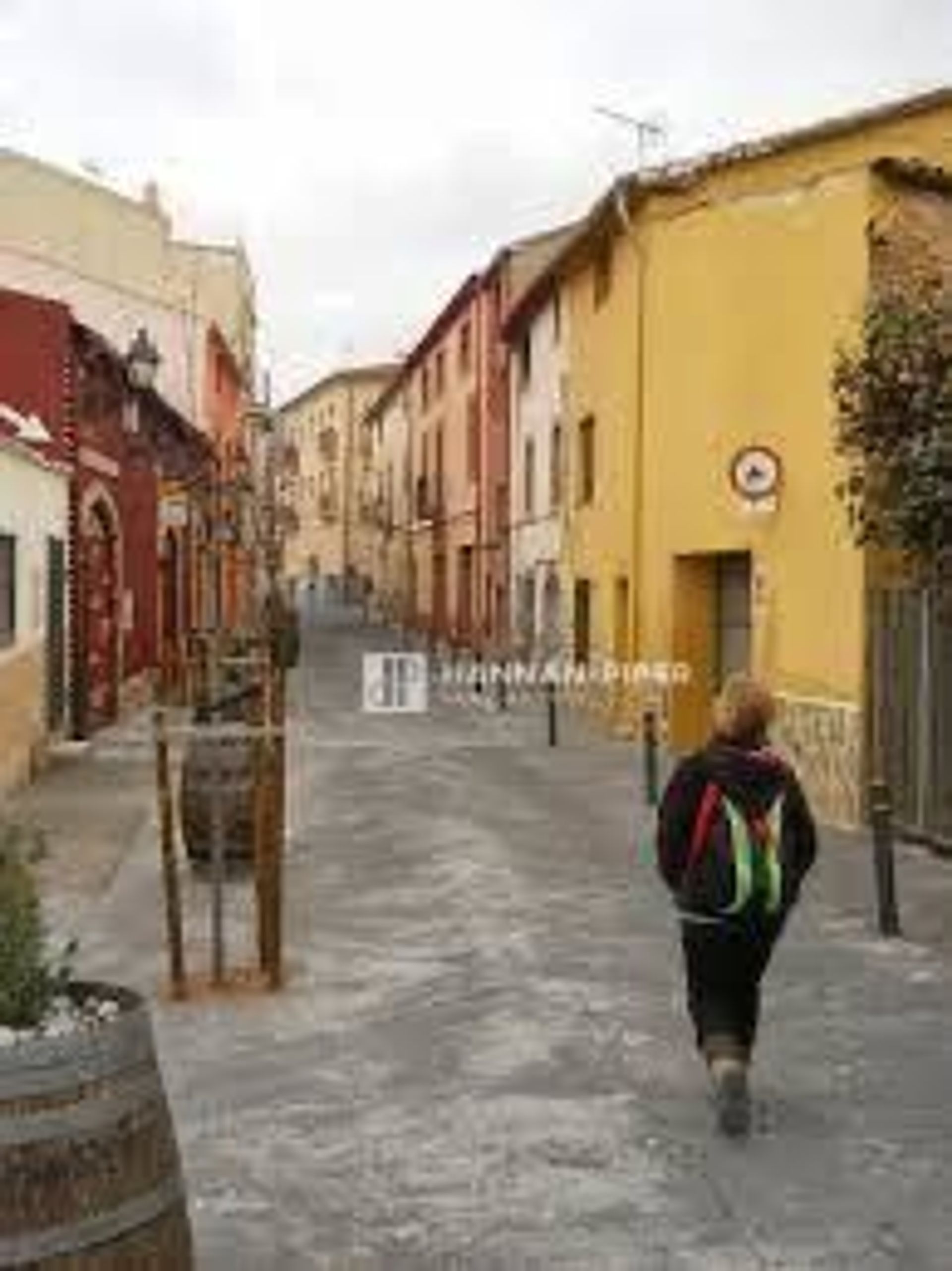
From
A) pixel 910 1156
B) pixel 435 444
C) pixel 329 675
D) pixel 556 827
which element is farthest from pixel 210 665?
pixel 435 444

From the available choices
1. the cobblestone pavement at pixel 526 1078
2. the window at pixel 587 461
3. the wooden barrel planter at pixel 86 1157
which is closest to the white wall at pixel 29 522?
the cobblestone pavement at pixel 526 1078

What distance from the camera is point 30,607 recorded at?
828 inches

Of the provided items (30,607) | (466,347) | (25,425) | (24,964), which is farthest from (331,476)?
(24,964)

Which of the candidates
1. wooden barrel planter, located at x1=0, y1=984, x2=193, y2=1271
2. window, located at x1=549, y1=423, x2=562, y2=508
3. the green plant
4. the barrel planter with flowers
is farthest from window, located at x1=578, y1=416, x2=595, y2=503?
wooden barrel planter, located at x1=0, y1=984, x2=193, y2=1271

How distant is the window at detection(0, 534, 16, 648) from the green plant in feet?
46.7

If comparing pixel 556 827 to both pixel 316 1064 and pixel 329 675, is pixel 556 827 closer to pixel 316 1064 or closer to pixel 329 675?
pixel 316 1064

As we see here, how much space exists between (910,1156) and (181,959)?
4.12m

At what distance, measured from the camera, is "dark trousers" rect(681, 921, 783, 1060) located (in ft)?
26.4

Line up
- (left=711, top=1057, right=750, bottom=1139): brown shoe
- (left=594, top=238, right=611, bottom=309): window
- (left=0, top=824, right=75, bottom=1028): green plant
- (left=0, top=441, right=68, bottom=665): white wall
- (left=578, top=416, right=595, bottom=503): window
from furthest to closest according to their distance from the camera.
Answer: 1. (left=578, top=416, right=595, bottom=503): window
2. (left=594, top=238, right=611, bottom=309): window
3. (left=0, top=441, right=68, bottom=665): white wall
4. (left=711, top=1057, right=750, bottom=1139): brown shoe
5. (left=0, top=824, right=75, bottom=1028): green plant

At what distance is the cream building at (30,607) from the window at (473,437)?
2100 cm

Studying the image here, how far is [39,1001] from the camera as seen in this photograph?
16.3 ft

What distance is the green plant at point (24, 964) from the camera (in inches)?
193

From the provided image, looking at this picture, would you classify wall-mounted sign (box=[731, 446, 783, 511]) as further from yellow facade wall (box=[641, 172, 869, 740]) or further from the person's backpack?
the person's backpack

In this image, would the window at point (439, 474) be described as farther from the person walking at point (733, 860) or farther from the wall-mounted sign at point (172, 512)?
the person walking at point (733, 860)
